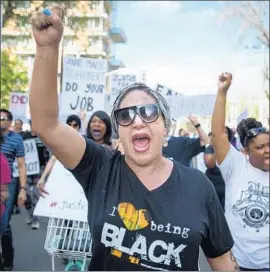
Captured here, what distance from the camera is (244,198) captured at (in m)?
3.54

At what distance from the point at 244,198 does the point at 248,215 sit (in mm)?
117

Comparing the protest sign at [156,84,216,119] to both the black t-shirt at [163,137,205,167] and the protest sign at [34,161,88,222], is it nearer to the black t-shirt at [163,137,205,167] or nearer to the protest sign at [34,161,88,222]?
the black t-shirt at [163,137,205,167]

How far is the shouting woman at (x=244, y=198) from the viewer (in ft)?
11.5

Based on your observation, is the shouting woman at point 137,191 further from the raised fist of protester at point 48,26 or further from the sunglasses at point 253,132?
the sunglasses at point 253,132

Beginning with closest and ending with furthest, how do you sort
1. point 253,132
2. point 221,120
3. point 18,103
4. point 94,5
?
1. point 221,120
2. point 253,132
3. point 18,103
4. point 94,5

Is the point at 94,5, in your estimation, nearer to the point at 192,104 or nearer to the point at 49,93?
the point at 192,104

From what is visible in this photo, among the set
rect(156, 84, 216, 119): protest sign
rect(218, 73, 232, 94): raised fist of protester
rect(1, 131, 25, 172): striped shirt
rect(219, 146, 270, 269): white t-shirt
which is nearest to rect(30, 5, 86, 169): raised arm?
rect(218, 73, 232, 94): raised fist of protester

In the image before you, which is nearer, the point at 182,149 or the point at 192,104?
the point at 182,149

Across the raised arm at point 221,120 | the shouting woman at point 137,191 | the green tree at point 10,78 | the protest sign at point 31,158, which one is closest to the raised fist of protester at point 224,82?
the raised arm at point 221,120

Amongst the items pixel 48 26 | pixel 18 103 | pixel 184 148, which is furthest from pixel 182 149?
pixel 18 103

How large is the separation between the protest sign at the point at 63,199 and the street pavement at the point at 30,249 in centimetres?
93

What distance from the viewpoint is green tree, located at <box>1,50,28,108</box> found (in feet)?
106

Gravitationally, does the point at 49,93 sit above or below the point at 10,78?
below

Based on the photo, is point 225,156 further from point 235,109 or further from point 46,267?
point 235,109
